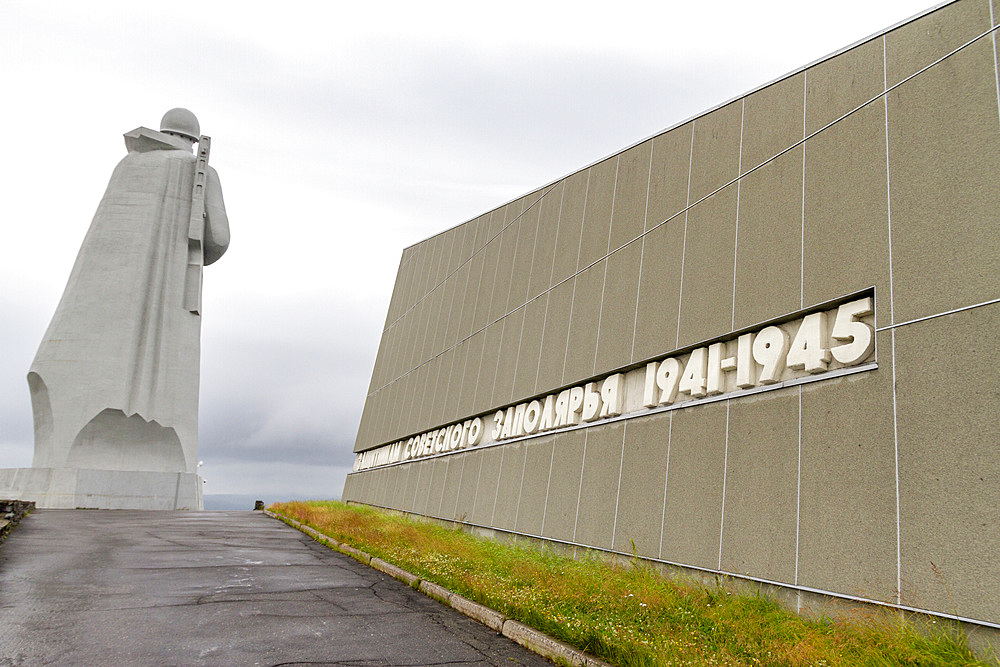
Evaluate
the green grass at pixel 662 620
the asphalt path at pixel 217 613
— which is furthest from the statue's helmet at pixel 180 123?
the green grass at pixel 662 620

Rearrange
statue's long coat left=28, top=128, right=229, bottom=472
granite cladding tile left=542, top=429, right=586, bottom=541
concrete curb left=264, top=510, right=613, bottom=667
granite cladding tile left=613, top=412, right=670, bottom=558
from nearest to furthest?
concrete curb left=264, top=510, right=613, bottom=667, granite cladding tile left=613, top=412, right=670, bottom=558, granite cladding tile left=542, top=429, right=586, bottom=541, statue's long coat left=28, top=128, right=229, bottom=472

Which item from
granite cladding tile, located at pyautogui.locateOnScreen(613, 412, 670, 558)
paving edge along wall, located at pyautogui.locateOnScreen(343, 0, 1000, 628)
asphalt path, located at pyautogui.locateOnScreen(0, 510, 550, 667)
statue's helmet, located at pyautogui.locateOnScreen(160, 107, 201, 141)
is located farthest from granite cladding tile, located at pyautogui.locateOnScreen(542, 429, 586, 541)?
statue's helmet, located at pyautogui.locateOnScreen(160, 107, 201, 141)

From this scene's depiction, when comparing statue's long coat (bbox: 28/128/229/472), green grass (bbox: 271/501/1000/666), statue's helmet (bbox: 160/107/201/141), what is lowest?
green grass (bbox: 271/501/1000/666)

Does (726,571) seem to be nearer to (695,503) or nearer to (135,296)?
(695,503)

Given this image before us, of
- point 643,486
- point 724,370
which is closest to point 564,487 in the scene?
point 643,486

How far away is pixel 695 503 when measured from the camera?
28.8 feet

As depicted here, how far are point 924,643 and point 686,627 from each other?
179cm

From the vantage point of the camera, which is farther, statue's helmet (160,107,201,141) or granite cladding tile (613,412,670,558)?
statue's helmet (160,107,201,141)

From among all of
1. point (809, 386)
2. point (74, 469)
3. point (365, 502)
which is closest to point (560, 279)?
point (809, 386)

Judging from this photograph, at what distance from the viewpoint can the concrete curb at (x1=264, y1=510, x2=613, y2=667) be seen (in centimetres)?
582

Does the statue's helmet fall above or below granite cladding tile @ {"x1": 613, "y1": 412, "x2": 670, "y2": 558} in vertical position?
above

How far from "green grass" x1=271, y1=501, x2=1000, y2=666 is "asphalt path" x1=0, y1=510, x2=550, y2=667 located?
0.51m

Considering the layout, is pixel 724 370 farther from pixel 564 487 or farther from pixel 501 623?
pixel 501 623

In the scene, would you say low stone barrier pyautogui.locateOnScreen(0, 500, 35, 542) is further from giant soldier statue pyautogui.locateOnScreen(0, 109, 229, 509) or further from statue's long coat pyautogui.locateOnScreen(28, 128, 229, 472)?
statue's long coat pyautogui.locateOnScreen(28, 128, 229, 472)
